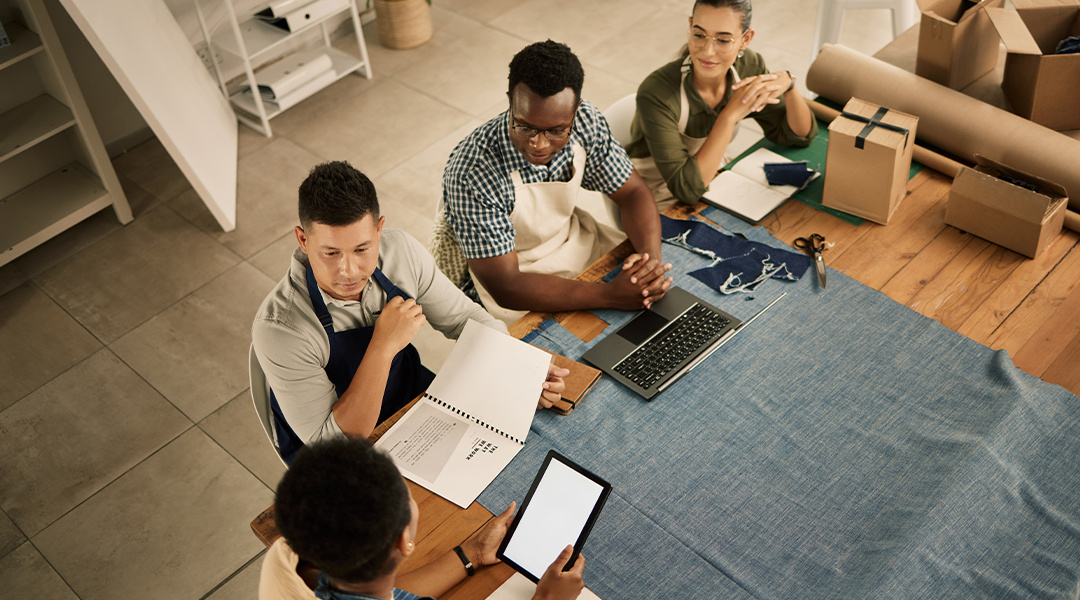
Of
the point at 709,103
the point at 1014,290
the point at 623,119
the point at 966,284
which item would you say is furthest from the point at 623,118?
the point at 1014,290

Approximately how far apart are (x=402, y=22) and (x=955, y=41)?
10.5 ft

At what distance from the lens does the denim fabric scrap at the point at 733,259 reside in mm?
2309

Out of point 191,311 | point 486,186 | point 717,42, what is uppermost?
point 717,42

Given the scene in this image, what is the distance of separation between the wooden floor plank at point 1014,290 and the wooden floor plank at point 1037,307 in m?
Result: 0.01

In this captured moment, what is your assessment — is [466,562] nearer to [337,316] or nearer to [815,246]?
[337,316]

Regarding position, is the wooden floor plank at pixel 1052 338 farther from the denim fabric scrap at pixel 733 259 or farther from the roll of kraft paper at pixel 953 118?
the denim fabric scrap at pixel 733 259

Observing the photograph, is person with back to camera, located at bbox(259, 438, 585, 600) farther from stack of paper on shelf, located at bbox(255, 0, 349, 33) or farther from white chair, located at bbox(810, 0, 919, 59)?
stack of paper on shelf, located at bbox(255, 0, 349, 33)

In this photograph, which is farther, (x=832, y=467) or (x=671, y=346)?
(x=671, y=346)

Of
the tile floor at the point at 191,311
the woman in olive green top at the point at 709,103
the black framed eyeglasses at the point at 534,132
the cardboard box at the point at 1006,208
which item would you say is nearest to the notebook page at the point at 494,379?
the black framed eyeglasses at the point at 534,132

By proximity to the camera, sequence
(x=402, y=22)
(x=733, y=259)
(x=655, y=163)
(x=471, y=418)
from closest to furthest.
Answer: (x=471, y=418), (x=733, y=259), (x=655, y=163), (x=402, y=22)

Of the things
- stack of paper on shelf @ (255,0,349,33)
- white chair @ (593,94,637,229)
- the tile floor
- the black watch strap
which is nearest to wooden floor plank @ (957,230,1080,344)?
white chair @ (593,94,637,229)

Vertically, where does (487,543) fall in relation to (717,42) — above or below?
below

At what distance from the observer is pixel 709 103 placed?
2.73 meters

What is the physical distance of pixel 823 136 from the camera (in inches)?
111
